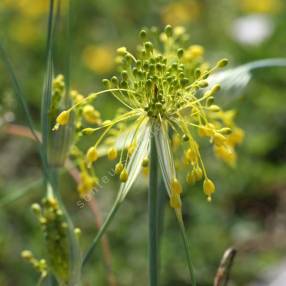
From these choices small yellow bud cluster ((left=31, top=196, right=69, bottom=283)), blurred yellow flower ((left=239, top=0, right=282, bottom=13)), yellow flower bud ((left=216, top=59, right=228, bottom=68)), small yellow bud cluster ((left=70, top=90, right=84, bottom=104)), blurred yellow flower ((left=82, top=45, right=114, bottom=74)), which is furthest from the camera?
blurred yellow flower ((left=239, top=0, right=282, bottom=13))

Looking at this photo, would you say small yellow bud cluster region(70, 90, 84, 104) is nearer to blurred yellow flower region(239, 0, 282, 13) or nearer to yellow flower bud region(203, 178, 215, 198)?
yellow flower bud region(203, 178, 215, 198)

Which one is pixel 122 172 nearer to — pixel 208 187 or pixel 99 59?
pixel 208 187

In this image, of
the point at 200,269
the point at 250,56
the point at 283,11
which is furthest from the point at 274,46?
the point at 200,269

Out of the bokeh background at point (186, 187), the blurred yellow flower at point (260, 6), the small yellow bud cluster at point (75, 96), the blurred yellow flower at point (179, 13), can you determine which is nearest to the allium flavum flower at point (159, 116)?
the small yellow bud cluster at point (75, 96)

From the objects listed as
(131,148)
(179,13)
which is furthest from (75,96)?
(179,13)

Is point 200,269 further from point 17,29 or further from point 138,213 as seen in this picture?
point 17,29

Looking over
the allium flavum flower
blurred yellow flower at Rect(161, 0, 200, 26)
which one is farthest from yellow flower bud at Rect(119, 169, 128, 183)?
blurred yellow flower at Rect(161, 0, 200, 26)

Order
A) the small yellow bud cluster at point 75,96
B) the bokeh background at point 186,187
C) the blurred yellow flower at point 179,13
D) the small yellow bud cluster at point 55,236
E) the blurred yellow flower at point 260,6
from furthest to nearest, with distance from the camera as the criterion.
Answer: the blurred yellow flower at point 260,6, the blurred yellow flower at point 179,13, the bokeh background at point 186,187, the small yellow bud cluster at point 75,96, the small yellow bud cluster at point 55,236

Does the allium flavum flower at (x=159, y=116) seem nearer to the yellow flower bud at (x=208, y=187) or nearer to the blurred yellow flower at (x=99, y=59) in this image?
the yellow flower bud at (x=208, y=187)
